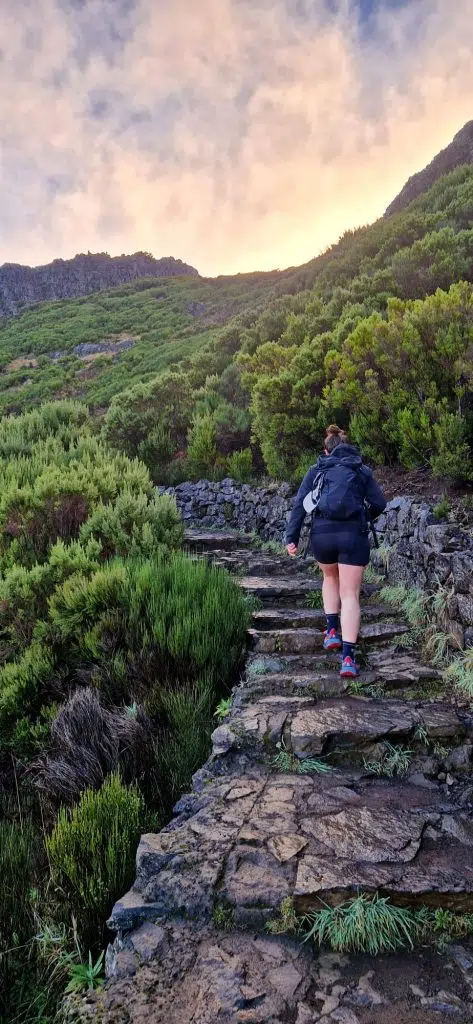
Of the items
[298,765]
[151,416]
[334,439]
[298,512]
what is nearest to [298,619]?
[298,512]

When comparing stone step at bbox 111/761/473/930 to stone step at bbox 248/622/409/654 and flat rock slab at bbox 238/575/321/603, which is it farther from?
flat rock slab at bbox 238/575/321/603

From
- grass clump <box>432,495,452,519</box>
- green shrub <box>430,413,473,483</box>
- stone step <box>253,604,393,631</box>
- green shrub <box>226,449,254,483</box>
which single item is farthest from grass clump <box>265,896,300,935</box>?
green shrub <box>226,449,254,483</box>

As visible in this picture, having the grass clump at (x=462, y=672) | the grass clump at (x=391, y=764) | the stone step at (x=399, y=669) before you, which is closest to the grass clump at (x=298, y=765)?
the grass clump at (x=391, y=764)

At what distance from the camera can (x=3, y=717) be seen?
170 inches

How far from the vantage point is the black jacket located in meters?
4.32

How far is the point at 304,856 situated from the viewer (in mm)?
2371

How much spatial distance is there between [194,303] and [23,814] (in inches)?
1664

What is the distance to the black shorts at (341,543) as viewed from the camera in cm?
406

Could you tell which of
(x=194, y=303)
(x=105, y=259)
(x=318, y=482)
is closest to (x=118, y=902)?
(x=318, y=482)

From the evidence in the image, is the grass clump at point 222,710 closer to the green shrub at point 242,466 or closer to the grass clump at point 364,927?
the grass clump at point 364,927

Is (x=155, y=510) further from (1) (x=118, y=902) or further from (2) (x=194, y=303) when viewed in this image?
(2) (x=194, y=303)

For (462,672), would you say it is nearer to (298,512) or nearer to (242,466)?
(298,512)

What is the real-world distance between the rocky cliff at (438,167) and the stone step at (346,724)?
2482 cm

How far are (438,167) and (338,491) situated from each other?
27.0 meters
